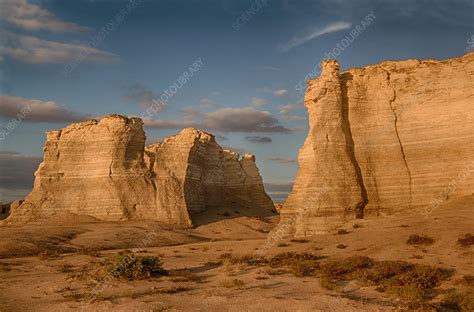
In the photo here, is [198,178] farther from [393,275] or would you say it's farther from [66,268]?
[393,275]

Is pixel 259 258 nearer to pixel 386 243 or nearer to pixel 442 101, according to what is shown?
pixel 386 243

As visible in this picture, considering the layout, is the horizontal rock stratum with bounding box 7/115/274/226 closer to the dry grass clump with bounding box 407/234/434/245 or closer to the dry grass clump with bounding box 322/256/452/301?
the dry grass clump with bounding box 407/234/434/245

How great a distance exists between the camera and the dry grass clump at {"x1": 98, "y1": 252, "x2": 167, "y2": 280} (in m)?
16.8

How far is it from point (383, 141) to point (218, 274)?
1739cm

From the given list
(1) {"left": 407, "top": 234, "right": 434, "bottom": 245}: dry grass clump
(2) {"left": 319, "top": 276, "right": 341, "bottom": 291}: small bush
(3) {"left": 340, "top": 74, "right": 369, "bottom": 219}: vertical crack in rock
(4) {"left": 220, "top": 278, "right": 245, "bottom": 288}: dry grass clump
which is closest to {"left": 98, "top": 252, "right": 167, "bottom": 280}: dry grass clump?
(4) {"left": 220, "top": 278, "right": 245, "bottom": 288}: dry grass clump

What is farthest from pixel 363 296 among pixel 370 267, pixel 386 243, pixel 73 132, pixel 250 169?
pixel 250 169

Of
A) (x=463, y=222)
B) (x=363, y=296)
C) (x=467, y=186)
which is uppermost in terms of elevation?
(x=467, y=186)

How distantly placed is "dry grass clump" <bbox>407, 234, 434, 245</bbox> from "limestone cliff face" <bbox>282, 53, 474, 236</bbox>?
742cm

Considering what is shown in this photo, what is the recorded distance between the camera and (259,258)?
22.8 meters

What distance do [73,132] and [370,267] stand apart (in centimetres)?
3974

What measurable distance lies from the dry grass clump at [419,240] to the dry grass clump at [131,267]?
12.4 m

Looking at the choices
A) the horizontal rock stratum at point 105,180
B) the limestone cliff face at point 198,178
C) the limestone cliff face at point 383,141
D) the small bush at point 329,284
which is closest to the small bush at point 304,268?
the small bush at point 329,284

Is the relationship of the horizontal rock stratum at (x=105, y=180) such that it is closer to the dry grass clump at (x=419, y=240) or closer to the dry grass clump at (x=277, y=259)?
the dry grass clump at (x=277, y=259)

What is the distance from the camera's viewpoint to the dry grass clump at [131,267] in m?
16.8
